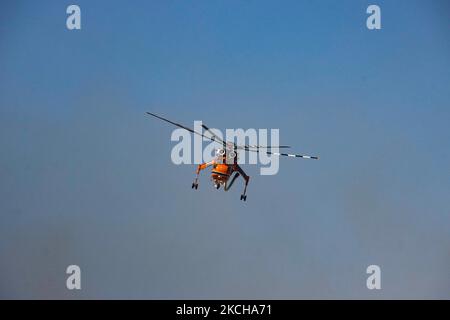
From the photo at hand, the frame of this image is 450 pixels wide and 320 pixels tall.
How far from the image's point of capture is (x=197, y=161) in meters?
90.4

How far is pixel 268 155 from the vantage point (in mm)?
93625
